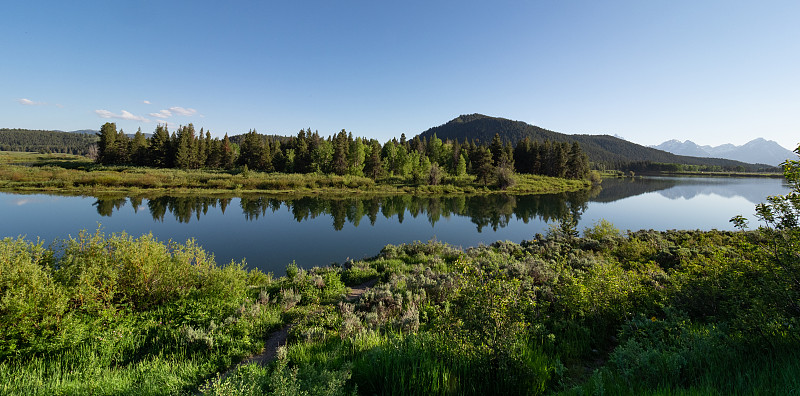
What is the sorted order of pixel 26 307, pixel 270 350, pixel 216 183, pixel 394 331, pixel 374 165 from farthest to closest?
1. pixel 374 165
2. pixel 216 183
3. pixel 394 331
4. pixel 270 350
5. pixel 26 307

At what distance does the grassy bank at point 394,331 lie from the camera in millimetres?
4184

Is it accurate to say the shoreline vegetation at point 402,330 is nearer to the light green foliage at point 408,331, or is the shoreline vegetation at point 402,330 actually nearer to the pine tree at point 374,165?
the light green foliage at point 408,331

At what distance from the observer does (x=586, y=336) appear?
6.41 m

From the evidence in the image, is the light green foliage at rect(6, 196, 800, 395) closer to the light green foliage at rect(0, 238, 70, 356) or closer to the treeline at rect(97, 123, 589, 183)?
the light green foliage at rect(0, 238, 70, 356)

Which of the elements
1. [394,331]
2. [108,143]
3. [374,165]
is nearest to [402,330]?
[394,331]

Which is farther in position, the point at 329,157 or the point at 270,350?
the point at 329,157

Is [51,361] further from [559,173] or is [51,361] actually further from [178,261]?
[559,173]

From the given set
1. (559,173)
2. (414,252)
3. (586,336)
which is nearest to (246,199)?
(414,252)

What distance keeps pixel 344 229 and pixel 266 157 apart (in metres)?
62.9

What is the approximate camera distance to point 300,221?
30375 millimetres

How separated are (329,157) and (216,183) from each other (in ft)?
94.8

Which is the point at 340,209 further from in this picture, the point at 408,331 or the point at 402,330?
the point at 408,331

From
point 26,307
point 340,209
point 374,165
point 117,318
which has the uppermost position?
point 374,165

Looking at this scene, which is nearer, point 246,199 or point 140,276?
point 140,276
